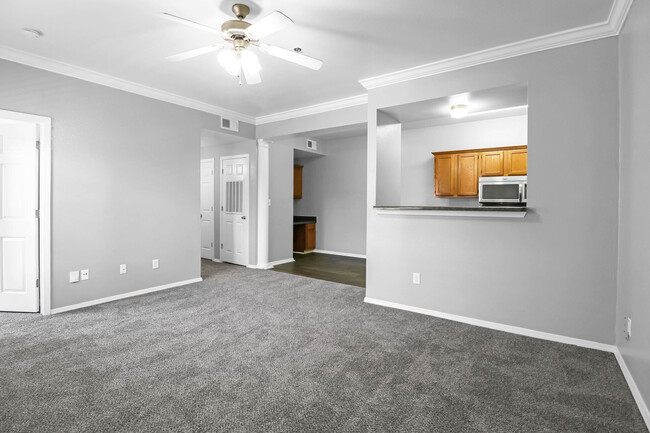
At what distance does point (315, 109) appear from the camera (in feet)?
16.0

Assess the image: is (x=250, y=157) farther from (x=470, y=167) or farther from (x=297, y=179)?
(x=470, y=167)

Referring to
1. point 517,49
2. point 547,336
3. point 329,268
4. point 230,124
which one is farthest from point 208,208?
point 547,336

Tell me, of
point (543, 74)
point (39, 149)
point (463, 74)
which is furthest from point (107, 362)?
point (543, 74)

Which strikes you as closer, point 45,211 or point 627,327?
point 627,327

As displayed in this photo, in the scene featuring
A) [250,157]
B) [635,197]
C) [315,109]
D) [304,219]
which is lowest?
[304,219]

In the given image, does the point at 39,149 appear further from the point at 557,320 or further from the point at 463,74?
the point at 557,320

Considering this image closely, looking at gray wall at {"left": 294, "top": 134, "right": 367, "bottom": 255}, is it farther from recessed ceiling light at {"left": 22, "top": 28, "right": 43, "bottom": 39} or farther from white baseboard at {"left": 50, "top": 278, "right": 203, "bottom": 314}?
recessed ceiling light at {"left": 22, "top": 28, "right": 43, "bottom": 39}

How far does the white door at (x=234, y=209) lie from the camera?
6016 mm

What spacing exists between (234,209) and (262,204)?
2.25 feet

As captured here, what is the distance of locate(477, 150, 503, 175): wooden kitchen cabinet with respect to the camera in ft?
17.2

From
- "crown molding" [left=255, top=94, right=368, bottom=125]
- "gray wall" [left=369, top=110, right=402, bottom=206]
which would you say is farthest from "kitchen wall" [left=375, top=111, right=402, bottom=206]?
"crown molding" [left=255, top=94, right=368, bottom=125]

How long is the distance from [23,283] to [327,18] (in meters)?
3.99

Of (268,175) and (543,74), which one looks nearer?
(543,74)

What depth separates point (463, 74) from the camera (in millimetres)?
3299
